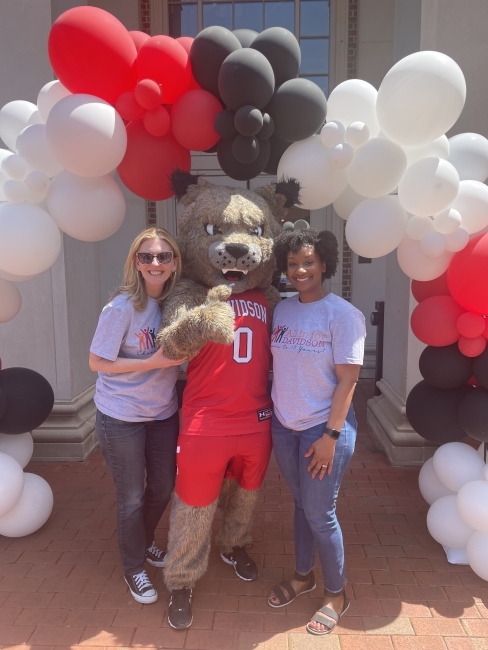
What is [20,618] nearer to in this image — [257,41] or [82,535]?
[82,535]

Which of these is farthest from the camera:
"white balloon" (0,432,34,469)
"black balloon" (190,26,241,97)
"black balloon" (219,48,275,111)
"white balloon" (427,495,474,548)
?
"white balloon" (0,432,34,469)

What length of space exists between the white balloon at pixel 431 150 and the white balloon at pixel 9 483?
283cm

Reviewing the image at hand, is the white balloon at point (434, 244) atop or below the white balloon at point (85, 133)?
below

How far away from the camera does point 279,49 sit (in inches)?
93.1

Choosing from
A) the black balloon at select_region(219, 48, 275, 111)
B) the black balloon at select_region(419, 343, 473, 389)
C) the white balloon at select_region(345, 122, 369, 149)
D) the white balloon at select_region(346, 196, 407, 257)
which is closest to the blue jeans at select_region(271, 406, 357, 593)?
the black balloon at select_region(419, 343, 473, 389)

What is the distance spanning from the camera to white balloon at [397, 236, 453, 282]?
8.24ft

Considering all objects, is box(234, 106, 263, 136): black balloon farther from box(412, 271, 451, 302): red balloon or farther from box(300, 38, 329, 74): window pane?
box(300, 38, 329, 74): window pane

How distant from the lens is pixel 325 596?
2555 mm

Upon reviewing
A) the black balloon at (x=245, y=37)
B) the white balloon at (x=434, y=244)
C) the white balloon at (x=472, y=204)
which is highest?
the black balloon at (x=245, y=37)

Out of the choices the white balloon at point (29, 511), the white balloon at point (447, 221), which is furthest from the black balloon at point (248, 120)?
the white balloon at point (29, 511)

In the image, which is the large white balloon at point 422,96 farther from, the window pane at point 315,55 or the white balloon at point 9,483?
the window pane at point 315,55

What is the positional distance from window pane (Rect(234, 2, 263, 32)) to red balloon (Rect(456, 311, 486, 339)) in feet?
16.7

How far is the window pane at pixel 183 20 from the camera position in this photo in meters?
6.16

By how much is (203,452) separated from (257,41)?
6.50 feet
